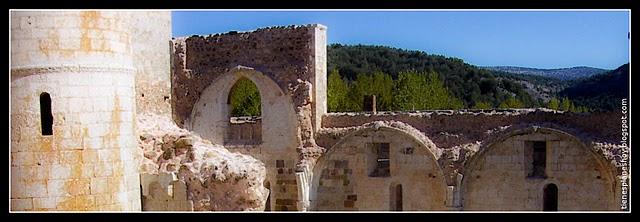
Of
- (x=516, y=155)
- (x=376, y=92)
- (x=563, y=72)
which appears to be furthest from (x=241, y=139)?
(x=563, y=72)

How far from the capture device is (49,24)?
9.30 metres

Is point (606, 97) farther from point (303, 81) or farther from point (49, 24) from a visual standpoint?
point (49, 24)

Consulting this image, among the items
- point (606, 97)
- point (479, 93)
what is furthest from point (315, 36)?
point (479, 93)

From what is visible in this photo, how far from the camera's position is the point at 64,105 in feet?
31.0

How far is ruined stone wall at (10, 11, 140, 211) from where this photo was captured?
30.7ft

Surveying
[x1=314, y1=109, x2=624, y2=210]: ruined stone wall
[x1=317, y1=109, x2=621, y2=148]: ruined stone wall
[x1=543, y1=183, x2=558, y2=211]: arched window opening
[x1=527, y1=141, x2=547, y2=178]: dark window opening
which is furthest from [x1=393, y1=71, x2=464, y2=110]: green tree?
[x1=543, y1=183, x2=558, y2=211]: arched window opening

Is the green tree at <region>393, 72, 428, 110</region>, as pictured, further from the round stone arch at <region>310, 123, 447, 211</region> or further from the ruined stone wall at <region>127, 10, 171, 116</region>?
the ruined stone wall at <region>127, 10, 171, 116</region>

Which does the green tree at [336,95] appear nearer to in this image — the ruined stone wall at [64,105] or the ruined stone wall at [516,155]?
the ruined stone wall at [516,155]

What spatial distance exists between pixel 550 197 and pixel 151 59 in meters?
7.31

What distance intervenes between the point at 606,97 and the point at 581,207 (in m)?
17.6

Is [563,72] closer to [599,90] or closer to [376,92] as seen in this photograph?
[599,90]

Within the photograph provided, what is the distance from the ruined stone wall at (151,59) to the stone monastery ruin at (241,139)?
4 cm

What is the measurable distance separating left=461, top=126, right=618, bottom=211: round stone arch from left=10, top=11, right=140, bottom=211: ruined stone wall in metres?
8.77
